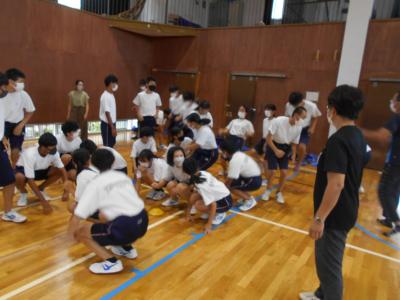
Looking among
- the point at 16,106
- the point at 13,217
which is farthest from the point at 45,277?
the point at 16,106

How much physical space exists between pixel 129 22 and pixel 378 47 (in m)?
6.00

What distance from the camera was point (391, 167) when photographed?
3.57 metres

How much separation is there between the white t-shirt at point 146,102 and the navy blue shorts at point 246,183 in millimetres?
3075

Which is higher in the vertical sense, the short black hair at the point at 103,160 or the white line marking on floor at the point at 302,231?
the short black hair at the point at 103,160

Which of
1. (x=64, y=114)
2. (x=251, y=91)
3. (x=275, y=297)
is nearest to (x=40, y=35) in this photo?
(x=64, y=114)

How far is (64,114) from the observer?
786 cm

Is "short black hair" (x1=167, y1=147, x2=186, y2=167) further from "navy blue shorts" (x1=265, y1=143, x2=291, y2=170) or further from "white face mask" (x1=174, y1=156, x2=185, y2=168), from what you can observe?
"navy blue shorts" (x1=265, y1=143, x2=291, y2=170)

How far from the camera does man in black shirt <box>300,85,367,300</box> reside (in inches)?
70.8

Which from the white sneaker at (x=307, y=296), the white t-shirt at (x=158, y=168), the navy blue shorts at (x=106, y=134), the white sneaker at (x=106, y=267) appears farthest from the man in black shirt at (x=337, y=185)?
the navy blue shorts at (x=106, y=134)

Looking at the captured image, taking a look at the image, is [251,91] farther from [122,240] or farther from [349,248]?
[122,240]

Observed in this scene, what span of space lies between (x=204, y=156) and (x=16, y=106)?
2.69 meters

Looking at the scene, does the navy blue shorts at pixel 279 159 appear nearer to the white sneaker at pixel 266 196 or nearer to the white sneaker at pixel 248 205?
the white sneaker at pixel 266 196

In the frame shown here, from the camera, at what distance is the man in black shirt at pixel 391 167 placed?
3322 millimetres

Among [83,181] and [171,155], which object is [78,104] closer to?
[171,155]
